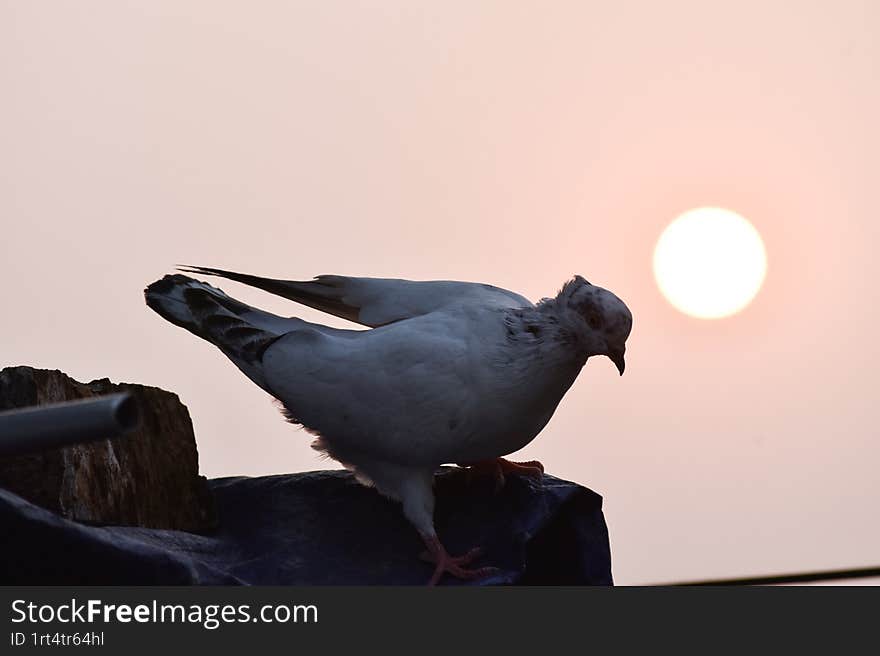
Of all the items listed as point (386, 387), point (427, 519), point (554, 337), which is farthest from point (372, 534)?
point (554, 337)

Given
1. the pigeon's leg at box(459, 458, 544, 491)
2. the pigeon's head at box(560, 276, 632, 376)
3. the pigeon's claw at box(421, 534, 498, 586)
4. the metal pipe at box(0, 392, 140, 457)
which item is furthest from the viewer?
the pigeon's leg at box(459, 458, 544, 491)

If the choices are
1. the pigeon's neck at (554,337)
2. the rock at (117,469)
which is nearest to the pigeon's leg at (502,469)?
the pigeon's neck at (554,337)

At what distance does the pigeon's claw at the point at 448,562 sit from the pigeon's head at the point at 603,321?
70 centimetres

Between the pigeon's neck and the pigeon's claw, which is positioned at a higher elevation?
the pigeon's neck

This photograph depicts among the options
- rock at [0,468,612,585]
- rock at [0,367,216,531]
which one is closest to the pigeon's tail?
rock at [0,367,216,531]

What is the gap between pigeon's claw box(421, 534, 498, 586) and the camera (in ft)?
9.34

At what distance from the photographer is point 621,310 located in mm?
2951

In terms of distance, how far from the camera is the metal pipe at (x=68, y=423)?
59.2 inches

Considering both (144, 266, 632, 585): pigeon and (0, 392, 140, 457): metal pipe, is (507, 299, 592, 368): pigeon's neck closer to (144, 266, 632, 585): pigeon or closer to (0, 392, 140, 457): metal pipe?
(144, 266, 632, 585): pigeon

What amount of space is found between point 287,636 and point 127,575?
441 millimetres

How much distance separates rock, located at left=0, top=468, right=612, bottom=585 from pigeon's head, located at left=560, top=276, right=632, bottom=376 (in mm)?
499

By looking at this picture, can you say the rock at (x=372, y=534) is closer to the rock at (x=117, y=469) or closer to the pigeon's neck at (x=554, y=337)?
the rock at (x=117, y=469)

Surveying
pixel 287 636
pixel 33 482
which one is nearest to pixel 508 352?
pixel 287 636

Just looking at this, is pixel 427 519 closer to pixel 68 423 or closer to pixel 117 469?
pixel 117 469
